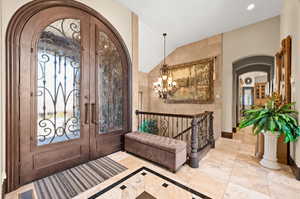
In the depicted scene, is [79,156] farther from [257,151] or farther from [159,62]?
[159,62]

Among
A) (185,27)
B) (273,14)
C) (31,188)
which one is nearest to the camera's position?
(31,188)

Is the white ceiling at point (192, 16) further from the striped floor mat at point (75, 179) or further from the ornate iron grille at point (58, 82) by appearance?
the striped floor mat at point (75, 179)

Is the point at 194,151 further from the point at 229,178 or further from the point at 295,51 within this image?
the point at 295,51

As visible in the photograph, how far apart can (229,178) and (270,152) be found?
107 cm

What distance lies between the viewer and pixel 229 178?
188 cm

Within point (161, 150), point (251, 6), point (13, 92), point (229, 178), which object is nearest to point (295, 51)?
point (251, 6)

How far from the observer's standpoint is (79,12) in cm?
222

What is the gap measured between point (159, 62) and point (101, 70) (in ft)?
12.7

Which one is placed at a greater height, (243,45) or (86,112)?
(243,45)

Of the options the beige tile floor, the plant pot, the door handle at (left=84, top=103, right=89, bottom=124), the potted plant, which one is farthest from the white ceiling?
the beige tile floor

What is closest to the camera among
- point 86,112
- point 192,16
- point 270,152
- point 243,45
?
point 270,152

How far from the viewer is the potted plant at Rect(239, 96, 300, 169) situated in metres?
1.92

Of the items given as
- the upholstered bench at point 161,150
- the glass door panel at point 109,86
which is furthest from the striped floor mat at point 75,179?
the glass door panel at point 109,86

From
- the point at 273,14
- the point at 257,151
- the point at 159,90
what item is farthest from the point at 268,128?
the point at 273,14
